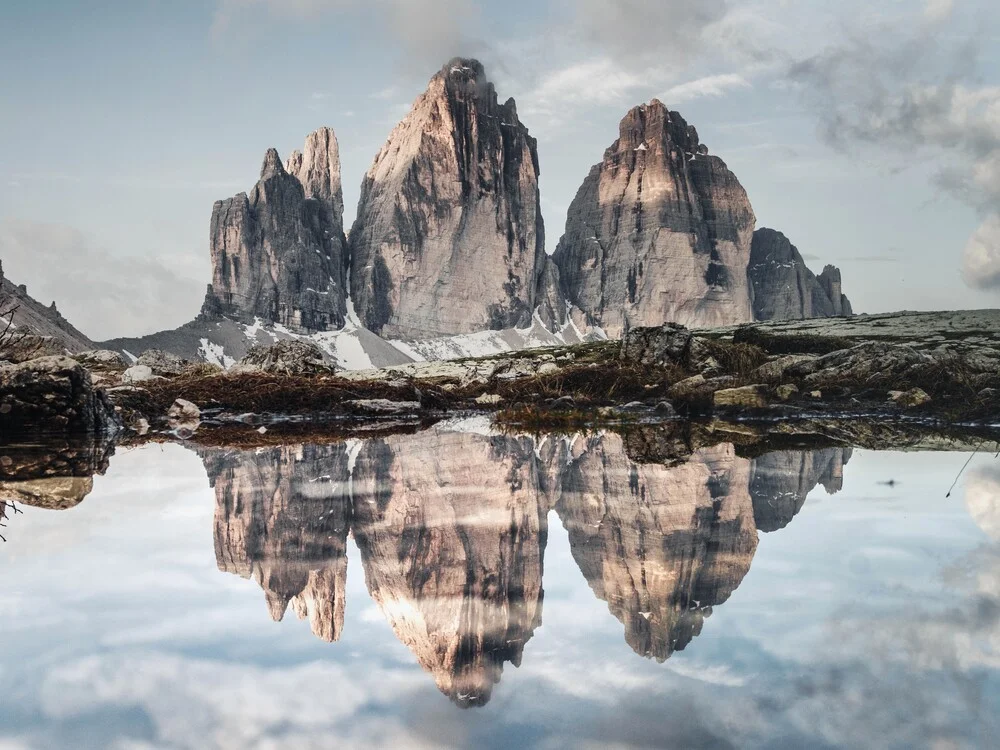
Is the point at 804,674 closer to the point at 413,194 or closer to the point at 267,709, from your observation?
the point at 267,709

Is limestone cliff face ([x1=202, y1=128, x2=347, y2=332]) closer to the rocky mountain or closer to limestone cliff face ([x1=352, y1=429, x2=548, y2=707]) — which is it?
the rocky mountain

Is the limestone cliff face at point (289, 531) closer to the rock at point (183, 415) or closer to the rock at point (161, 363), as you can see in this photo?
the rock at point (183, 415)

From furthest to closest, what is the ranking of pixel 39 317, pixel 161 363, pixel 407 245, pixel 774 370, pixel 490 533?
pixel 407 245 → pixel 39 317 → pixel 161 363 → pixel 774 370 → pixel 490 533

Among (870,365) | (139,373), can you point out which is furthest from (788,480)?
(139,373)

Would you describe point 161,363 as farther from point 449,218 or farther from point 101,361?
point 449,218

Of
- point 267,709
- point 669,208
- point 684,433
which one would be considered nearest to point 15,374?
point 684,433

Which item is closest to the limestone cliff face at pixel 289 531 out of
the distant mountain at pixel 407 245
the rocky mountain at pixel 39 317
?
the rocky mountain at pixel 39 317
